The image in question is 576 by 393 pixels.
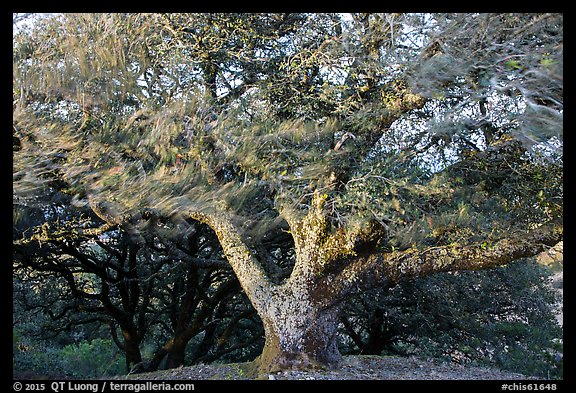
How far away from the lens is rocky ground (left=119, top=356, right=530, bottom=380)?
418cm

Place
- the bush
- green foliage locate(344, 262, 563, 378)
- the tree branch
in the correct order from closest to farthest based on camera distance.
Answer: the tree branch < green foliage locate(344, 262, 563, 378) < the bush

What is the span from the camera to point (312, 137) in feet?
13.4

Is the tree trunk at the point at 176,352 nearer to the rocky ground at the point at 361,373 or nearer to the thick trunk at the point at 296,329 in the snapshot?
the rocky ground at the point at 361,373

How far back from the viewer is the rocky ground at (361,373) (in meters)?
4.18

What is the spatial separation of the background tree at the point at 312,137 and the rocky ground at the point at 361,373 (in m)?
0.23

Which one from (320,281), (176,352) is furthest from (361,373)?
(176,352)

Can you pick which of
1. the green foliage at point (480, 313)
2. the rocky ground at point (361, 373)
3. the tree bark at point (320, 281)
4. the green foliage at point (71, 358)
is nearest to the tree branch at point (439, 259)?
the tree bark at point (320, 281)

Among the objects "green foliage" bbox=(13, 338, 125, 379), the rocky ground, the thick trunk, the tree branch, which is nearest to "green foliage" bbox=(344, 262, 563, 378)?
the rocky ground

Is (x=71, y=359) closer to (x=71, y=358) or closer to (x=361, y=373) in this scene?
(x=71, y=358)

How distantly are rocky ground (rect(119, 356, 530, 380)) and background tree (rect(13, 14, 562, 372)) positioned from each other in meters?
0.23

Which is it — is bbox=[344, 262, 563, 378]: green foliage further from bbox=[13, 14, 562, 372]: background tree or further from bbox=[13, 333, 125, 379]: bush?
bbox=[13, 333, 125, 379]: bush

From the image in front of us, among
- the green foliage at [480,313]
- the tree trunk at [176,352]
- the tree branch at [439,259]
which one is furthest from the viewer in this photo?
the tree trunk at [176,352]

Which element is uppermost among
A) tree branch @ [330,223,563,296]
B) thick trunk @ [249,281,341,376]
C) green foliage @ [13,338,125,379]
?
tree branch @ [330,223,563,296]
